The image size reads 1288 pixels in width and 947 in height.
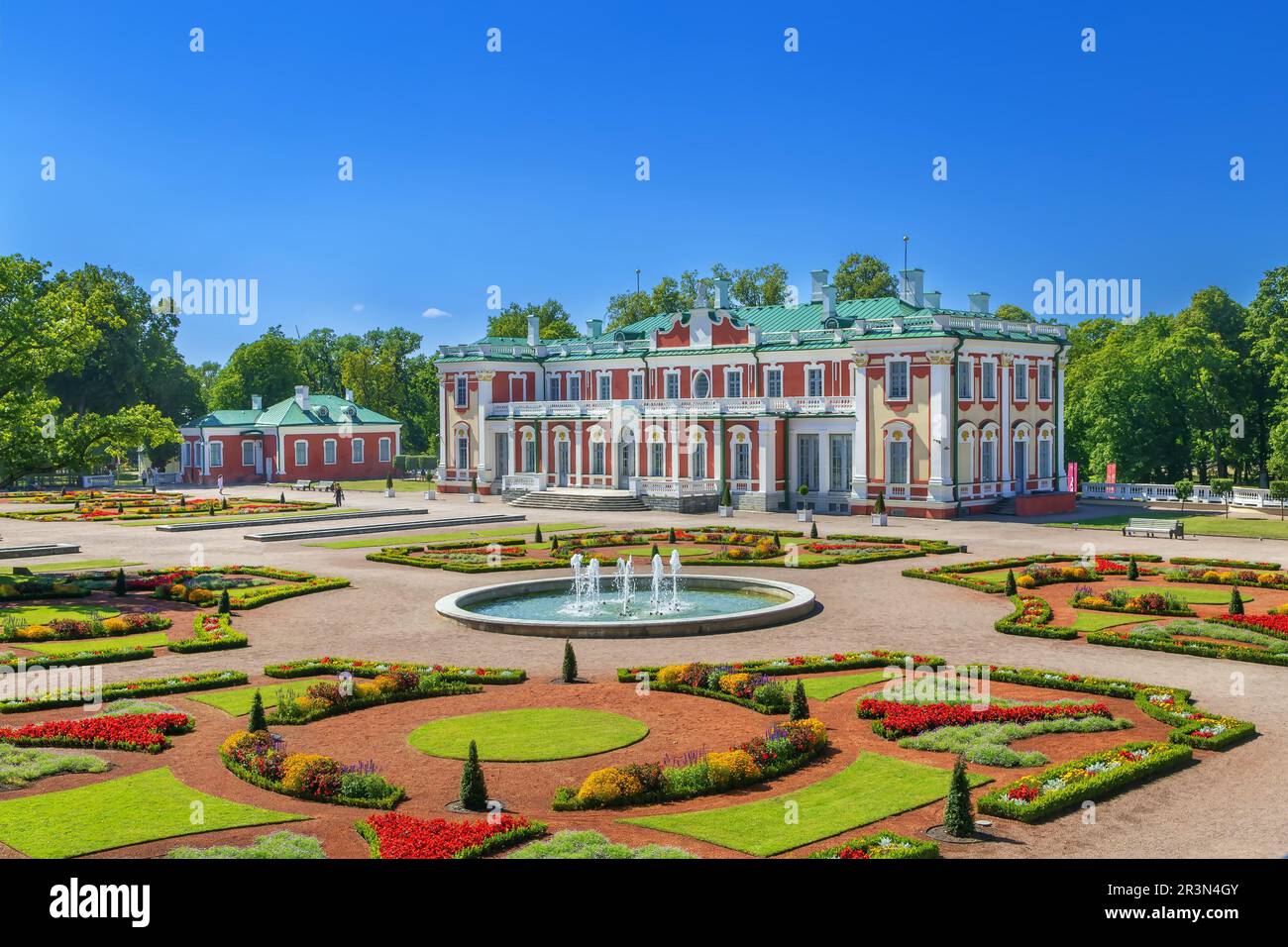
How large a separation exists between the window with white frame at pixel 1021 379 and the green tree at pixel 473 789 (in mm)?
49893

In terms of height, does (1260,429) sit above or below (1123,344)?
below

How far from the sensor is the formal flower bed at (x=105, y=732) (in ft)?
56.9

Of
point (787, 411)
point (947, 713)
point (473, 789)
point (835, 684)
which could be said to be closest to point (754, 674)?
point (835, 684)

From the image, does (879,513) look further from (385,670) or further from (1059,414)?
(385,670)

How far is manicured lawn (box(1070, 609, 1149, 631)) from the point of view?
2694 cm

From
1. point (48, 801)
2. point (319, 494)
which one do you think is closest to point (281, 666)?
point (48, 801)

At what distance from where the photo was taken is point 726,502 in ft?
193

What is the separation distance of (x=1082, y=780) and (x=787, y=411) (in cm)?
4599

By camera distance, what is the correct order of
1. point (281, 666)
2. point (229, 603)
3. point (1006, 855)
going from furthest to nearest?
point (229, 603) → point (281, 666) → point (1006, 855)

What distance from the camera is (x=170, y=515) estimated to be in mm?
60031

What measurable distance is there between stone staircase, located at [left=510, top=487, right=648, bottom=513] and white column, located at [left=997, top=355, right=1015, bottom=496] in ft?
58.2

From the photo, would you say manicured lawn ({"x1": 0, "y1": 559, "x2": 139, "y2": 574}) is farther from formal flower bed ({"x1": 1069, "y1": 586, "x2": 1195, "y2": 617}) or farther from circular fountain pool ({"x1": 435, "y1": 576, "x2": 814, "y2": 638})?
formal flower bed ({"x1": 1069, "y1": 586, "x2": 1195, "y2": 617})
